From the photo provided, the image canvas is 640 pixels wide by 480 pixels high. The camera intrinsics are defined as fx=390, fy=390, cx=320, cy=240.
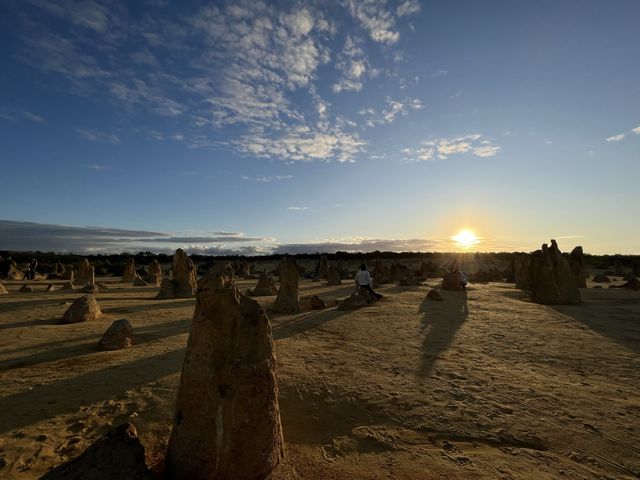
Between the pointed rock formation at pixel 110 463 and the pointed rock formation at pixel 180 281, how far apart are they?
529 inches

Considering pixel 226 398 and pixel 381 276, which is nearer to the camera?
pixel 226 398

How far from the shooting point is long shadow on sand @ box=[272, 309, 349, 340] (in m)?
8.98

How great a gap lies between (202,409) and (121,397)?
6.73ft

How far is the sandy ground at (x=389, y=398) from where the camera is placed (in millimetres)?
3594

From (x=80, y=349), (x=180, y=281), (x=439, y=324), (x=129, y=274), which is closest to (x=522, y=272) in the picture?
(x=439, y=324)

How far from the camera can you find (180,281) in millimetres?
16500

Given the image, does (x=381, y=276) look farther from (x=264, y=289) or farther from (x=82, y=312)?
(x=82, y=312)

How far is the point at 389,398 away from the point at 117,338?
504cm

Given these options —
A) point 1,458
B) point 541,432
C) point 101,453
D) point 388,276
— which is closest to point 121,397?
point 1,458

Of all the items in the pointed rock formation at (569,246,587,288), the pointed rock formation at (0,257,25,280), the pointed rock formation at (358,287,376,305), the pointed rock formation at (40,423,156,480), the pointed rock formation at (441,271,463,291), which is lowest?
the pointed rock formation at (0,257,25,280)

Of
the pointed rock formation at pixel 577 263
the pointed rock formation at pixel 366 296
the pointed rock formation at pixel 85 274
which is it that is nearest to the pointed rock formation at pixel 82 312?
the pointed rock formation at pixel 366 296

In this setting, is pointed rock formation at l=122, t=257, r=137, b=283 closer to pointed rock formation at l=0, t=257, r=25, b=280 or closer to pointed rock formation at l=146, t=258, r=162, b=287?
pointed rock formation at l=146, t=258, r=162, b=287

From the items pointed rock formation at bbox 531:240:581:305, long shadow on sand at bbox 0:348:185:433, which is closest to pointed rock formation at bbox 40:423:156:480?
long shadow on sand at bbox 0:348:185:433

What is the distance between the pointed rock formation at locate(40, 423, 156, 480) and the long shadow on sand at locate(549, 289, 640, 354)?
8377mm
